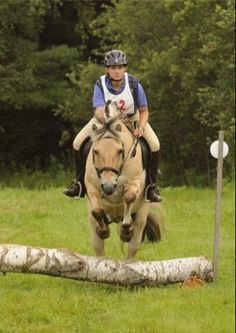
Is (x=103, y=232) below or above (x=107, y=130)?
below

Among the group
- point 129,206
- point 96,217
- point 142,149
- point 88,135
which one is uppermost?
point 88,135

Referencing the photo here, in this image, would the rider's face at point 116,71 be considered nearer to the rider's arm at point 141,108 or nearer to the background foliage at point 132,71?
the rider's arm at point 141,108

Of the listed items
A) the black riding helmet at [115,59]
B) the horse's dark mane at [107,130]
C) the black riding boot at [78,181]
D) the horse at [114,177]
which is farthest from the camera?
the black riding boot at [78,181]

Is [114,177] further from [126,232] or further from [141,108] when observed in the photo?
[141,108]

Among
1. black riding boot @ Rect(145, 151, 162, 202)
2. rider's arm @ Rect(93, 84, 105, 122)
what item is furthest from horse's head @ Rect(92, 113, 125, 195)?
black riding boot @ Rect(145, 151, 162, 202)

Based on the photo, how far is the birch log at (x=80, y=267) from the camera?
859 centimetres

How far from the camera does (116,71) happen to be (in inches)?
340

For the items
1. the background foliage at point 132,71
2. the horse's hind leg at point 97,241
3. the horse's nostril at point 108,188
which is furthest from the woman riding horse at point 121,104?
the background foliage at point 132,71

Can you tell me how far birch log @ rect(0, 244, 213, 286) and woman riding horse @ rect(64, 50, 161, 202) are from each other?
0.88m

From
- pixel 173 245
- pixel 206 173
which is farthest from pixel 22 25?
pixel 173 245

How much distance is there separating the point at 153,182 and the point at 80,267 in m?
1.43

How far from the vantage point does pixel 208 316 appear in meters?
7.68

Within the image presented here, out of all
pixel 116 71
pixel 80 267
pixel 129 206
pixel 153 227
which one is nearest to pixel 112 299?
pixel 80 267

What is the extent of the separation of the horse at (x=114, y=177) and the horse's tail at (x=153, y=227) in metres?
0.98
